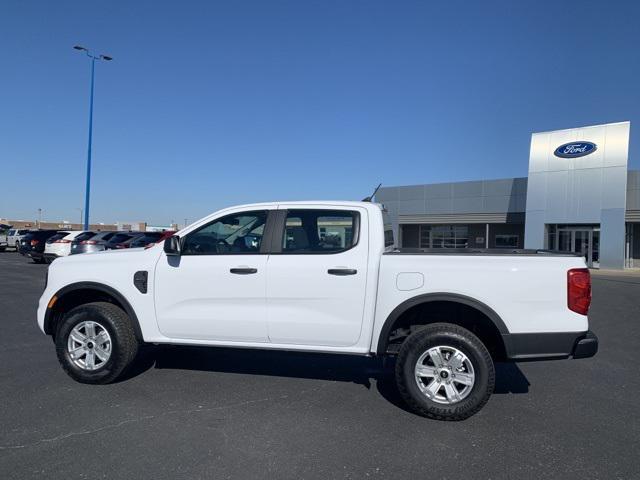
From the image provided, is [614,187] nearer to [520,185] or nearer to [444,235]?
[520,185]

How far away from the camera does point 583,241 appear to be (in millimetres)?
26359

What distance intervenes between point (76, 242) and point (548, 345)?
20480mm

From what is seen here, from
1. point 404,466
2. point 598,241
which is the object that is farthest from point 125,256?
point 598,241

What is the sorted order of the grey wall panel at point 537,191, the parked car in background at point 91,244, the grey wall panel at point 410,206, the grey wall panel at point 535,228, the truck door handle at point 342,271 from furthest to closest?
the grey wall panel at point 410,206 < the grey wall panel at point 535,228 < the grey wall panel at point 537,191 < the parked car in background at point 91,244 < the truck door handle at point 342,271

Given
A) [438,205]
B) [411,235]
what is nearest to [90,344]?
[438,205]

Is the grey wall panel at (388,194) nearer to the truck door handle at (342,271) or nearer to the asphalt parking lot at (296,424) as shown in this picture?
the asphalt parking lot at (296,424)

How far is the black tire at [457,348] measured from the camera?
13.2 ft

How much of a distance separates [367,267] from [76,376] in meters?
3.22

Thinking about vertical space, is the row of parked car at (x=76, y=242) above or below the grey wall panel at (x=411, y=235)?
below

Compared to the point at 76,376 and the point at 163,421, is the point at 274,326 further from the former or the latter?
the point at 76,376

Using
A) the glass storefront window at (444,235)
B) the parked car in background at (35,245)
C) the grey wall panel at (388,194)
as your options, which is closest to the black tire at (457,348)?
the parked car in background at (35,245)

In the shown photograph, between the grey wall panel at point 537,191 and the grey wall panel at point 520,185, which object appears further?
the grey wall panel at point 520,185

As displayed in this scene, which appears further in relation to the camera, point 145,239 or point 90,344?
point 145,239

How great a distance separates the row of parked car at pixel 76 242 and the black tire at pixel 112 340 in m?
14.3
